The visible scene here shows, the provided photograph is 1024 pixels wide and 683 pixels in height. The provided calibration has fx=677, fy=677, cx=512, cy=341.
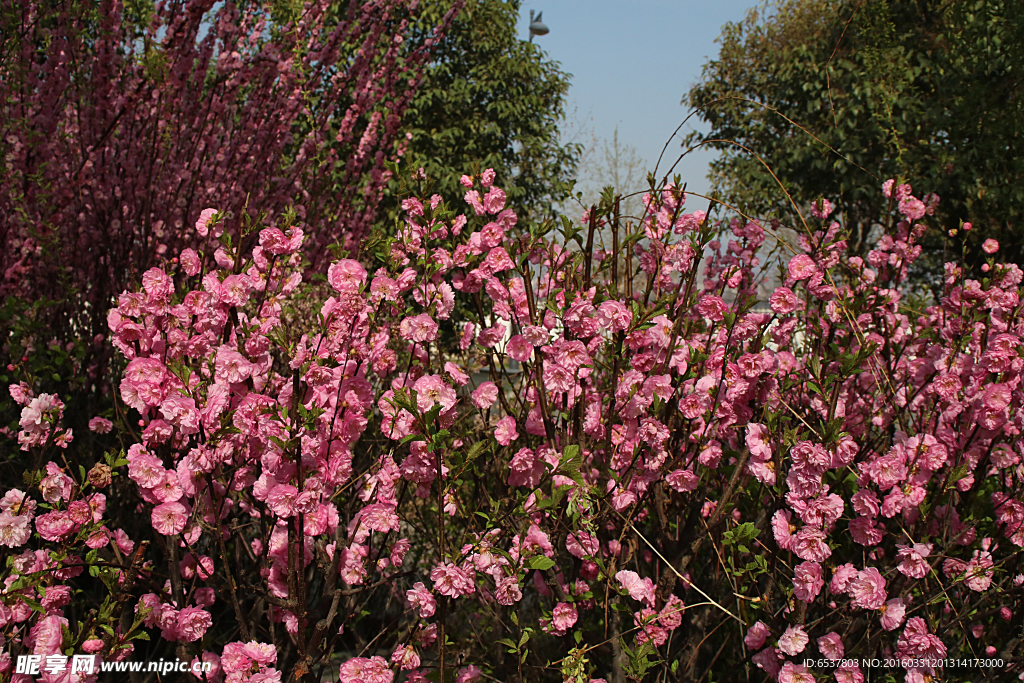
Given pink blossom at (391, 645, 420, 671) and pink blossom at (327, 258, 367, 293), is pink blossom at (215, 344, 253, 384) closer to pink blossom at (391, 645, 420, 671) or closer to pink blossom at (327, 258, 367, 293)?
pink blossom at (327, 258, 367, 293)

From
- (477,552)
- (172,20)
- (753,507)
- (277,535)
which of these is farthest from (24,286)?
(753,507)

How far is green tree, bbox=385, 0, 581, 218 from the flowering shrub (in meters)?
11.1

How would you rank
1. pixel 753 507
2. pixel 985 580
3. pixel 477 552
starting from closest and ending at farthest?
pixel 477 552
pixel 985 580
pixel 753 507

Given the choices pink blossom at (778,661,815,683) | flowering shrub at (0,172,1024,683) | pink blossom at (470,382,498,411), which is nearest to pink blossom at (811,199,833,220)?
flowering shrub at (0,172,1024,683)

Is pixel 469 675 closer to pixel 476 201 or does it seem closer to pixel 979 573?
pixel 476 201

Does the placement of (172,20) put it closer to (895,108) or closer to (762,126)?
(895,108)

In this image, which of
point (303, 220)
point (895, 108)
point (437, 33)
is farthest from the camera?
point (895, 108)

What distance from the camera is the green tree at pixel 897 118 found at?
28.0ft

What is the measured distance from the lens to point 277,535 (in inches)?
77.7

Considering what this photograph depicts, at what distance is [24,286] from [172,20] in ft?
5.37

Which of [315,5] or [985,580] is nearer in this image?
[985,580]

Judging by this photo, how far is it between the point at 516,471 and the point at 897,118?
1114 centimetres

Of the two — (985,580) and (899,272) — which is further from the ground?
(899,272)

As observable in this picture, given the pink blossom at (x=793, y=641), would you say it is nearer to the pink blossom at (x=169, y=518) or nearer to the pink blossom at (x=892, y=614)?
the pink blossom at (x=892, y=614)
